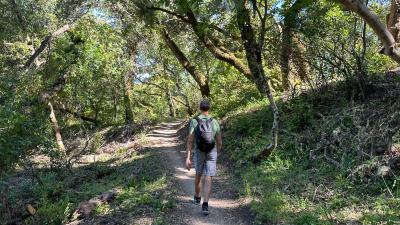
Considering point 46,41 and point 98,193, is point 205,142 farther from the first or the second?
point 46,41

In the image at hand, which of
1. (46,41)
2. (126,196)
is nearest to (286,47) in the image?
(126,196)

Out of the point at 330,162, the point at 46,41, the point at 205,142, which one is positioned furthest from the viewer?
the point at 46,41

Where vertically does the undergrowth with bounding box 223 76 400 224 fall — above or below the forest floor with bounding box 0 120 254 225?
above

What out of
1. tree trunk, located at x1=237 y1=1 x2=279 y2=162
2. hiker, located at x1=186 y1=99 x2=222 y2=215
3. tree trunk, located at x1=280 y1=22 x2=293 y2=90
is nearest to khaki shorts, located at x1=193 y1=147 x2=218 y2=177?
hiker, located at x1=186 y1=99 x2=222 y2=215

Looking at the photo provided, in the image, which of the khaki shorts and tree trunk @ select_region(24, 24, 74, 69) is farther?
tree trunk @ select_region(24, 24, 74, 69)

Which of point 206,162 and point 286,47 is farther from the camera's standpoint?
point 286,47

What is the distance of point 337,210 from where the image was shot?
627 cm

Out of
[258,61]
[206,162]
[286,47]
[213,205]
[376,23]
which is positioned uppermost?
[286,47]

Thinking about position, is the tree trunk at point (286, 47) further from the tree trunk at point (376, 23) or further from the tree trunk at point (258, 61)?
the tree trunk at point (376, 23)

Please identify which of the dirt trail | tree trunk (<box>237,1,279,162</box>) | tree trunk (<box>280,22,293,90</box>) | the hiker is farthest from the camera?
tree trunk (<box>280,22,293,90</box>)

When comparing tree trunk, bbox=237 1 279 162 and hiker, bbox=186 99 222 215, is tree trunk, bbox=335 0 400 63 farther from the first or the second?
tree trunk, bbox=237 1 279 162

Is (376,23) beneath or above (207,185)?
above

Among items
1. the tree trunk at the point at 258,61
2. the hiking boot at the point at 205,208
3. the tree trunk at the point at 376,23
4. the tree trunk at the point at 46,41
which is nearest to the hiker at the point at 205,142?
the hiking boot at the point at 205,208

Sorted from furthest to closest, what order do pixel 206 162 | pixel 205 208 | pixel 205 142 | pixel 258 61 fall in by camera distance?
pixel 258 61 → pixel 205 208 → pixel 206 162 → pixel 205 142
